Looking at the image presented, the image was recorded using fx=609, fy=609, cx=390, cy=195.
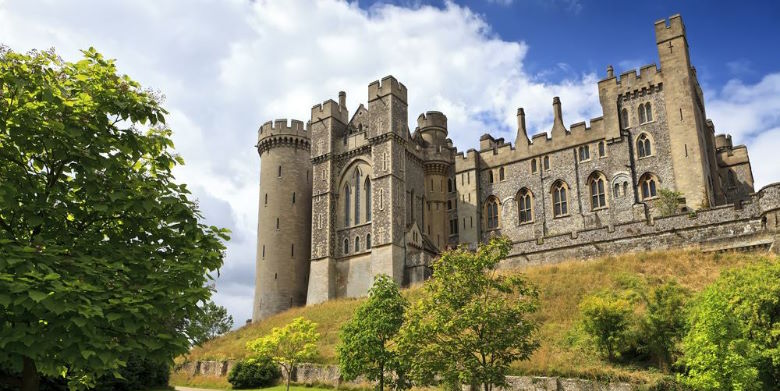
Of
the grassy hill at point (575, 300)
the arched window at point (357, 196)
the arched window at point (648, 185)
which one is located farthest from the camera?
the arched window at point (357, 196)

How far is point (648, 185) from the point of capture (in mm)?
42719

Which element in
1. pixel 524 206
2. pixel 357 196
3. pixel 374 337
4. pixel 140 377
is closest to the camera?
pixel 374 337

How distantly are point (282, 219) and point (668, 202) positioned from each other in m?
30.4

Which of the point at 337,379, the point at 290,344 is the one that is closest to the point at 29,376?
the point at 337,379

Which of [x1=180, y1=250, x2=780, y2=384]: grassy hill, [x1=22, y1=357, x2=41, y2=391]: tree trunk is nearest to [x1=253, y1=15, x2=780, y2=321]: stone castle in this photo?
[x1=180, y1=250, x2=780, y2=384]: grassy hill

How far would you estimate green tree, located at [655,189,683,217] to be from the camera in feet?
128

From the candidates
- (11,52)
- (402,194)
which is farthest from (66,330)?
(402,194)

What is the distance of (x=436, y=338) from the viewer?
19.6 m

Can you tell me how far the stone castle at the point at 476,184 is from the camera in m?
41.0

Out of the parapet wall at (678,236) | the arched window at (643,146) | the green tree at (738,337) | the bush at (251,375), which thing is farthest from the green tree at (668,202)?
the bush at (251,375)

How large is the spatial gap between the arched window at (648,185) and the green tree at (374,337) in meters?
25.9

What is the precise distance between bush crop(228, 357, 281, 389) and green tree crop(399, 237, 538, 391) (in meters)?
12.8

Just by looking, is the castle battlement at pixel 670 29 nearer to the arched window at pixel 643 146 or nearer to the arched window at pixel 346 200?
the arched window at pixel 643 146

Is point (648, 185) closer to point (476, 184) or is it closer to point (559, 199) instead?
point (559, 199)
